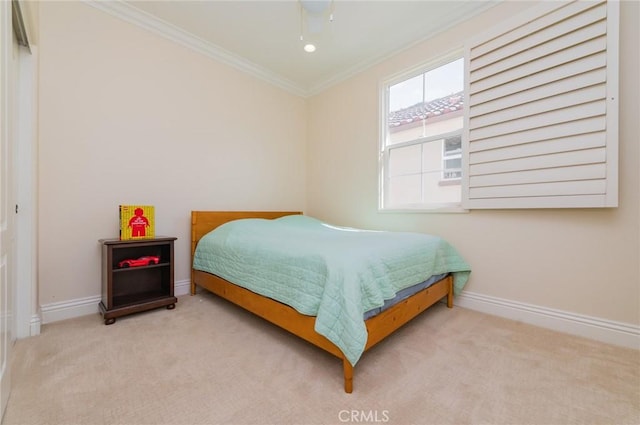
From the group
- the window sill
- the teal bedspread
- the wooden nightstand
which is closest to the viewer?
the teal bedspread

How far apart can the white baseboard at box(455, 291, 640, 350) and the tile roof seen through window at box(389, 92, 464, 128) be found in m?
1.67

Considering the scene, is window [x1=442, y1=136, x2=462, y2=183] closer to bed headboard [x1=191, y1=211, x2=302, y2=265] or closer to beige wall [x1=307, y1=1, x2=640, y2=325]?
beige wall [x1=307, y1=1, x2=640, y2=325]

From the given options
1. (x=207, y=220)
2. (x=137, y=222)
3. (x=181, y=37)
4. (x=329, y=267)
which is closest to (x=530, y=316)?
(x=329, y=267)

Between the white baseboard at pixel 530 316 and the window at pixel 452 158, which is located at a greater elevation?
the window at pixel 452 158

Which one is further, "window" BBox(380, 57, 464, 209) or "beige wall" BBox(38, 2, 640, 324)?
"window" BBox(380, 57, 464, 209)

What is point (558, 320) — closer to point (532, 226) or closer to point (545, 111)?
point (532, 226)

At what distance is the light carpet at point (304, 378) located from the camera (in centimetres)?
107

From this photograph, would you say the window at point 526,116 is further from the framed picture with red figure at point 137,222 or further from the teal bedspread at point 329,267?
the framed picture with red figure at point 137,222

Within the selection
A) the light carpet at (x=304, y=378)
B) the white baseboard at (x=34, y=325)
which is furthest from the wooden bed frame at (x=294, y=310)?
the white baseboard at (x=34, y=325)

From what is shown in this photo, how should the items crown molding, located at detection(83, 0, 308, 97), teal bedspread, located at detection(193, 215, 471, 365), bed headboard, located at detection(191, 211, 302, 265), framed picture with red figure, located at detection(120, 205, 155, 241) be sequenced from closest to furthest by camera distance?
teal bedspread, located at detection(193, 215, 471, 365) → framed picture with red figure, located at detection(120, 205, 155, 241) → crown molding, located at detection(83, 0, 308, 97) → bed headboard, located at detection(191, 211, 302, 265)

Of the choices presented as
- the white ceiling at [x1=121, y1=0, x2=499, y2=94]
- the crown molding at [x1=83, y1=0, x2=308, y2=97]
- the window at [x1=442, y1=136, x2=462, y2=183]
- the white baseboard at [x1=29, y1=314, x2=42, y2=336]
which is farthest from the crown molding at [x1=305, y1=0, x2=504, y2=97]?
the white baseboard at [x1=29, y1=314, x2=42, y2=336]

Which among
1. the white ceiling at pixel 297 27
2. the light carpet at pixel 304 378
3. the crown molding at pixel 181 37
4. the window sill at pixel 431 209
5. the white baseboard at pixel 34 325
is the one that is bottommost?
the light carpet at pixel 304 378

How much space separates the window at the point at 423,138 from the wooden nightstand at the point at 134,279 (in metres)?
2.18

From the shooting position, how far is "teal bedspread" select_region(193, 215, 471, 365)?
48.7 inches
